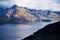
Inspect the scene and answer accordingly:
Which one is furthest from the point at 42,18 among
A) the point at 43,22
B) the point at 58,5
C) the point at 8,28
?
the point at 8,28

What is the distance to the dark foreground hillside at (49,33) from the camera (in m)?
4.83

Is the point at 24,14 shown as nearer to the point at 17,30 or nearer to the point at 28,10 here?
the point at 28,10

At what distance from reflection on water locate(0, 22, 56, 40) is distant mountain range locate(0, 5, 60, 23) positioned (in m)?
0.15

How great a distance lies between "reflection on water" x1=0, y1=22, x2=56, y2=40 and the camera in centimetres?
521

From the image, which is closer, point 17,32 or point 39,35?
point 39,35

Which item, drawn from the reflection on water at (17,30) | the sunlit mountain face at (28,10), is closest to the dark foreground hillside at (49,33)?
the reflection on water at (17,30)

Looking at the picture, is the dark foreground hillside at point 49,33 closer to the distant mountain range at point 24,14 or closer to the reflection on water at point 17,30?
the reflection on water at point 17,30

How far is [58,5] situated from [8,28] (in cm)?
140

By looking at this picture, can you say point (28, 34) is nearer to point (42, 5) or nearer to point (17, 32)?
point (17, 32)

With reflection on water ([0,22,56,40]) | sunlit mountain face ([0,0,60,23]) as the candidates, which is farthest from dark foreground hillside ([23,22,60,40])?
sunlit mountain face ([0,0,60,23])

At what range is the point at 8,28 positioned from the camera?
209 inches

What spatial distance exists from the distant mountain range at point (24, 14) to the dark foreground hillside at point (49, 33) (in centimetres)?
37

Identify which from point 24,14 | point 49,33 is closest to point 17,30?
point 24,14

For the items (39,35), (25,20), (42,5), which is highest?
(42,5)
